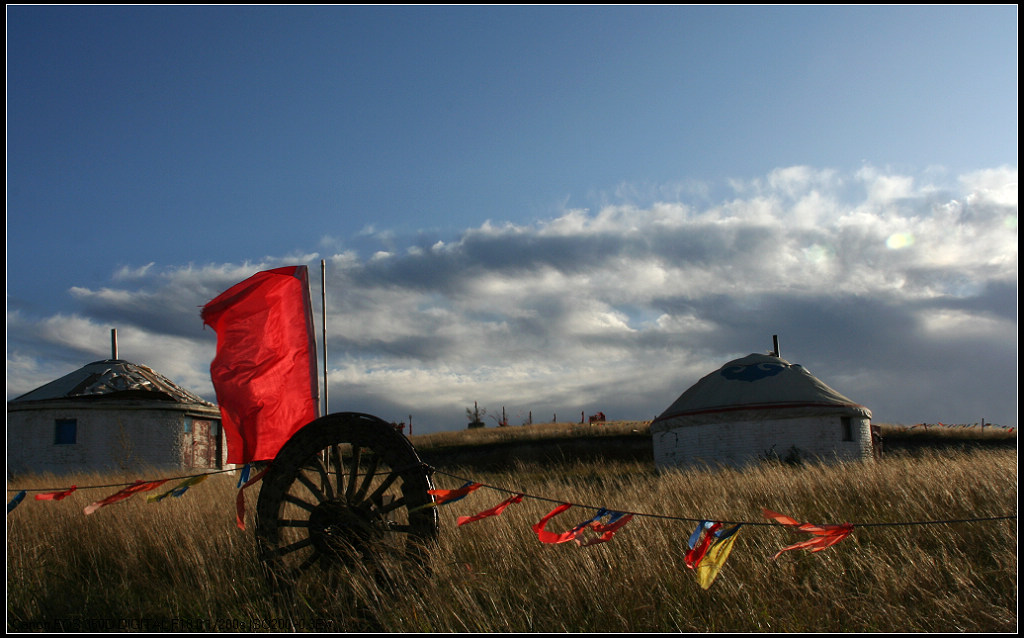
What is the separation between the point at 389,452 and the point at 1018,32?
189 inches

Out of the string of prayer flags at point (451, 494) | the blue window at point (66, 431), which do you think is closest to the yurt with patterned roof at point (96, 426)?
the blue window at point (66, 431)

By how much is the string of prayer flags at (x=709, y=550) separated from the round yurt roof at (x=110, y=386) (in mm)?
19176

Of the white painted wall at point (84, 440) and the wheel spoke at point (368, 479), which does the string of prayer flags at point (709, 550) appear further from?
the white painted wall at point (84, 440)

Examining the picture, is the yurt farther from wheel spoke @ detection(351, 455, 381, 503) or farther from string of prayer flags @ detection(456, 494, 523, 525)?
wheel spoke @ detection(351, 455, 381, 503)

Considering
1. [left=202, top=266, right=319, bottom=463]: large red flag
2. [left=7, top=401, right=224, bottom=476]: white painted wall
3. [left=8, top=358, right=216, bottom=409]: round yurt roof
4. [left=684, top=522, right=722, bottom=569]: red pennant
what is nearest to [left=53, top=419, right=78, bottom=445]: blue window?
[left=7, top=401, right=224, bottom=476]: white painted wall

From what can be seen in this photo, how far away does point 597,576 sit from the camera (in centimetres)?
439

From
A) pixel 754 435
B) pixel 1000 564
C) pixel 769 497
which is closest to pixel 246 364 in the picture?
pixel 769 497

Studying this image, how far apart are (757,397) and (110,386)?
17.1 meters

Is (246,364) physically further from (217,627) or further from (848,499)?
(848,499)

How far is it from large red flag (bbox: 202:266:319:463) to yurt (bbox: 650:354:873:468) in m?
10.9

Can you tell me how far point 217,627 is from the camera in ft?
15.1

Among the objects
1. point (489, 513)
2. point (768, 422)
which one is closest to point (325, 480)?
point (489, 513)

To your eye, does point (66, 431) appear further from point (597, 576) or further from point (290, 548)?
point (597, 576)

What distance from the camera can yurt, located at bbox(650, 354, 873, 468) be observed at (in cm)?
1627
